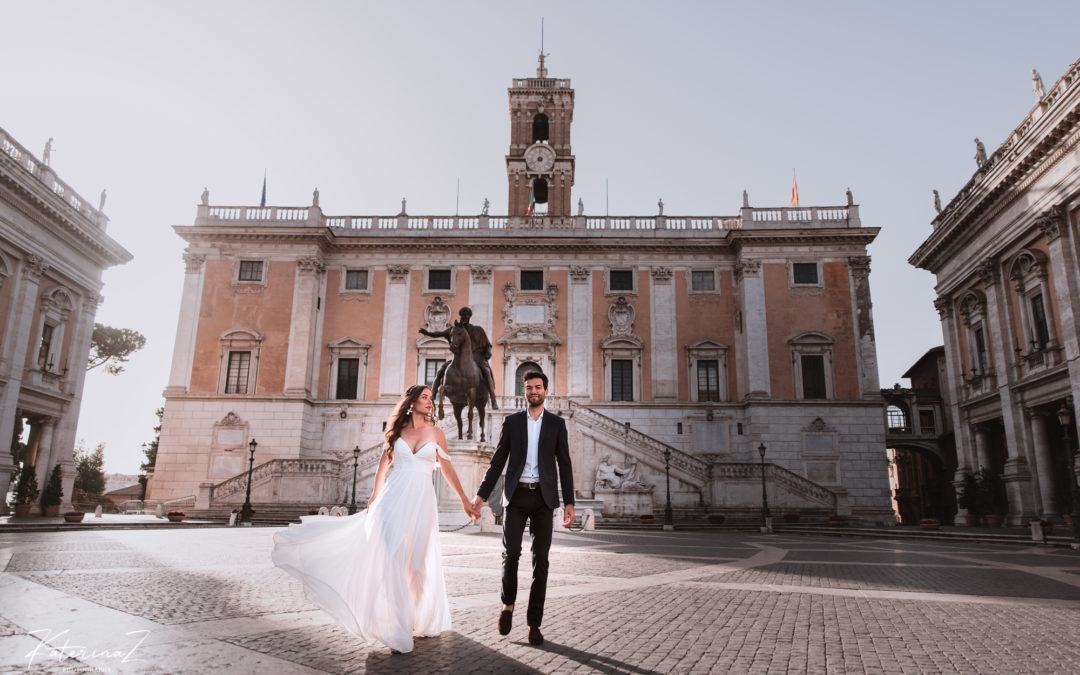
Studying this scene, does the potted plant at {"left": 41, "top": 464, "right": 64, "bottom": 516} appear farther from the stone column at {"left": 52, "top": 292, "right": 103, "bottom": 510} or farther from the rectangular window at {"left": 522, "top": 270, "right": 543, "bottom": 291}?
the rectangular window at {"left": 522, "top": 270, "right": 543, "bottom": 291}

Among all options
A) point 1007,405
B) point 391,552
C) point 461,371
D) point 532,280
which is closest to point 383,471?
point 391,552

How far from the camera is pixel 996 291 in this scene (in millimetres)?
27188

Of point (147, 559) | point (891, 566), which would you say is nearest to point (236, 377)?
point (147, 559)

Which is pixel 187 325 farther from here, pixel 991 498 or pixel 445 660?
pixel 991 498

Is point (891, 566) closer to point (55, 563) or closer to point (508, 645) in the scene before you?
point (508, 645)

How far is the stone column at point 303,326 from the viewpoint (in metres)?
33.6

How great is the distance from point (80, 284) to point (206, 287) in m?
6.27

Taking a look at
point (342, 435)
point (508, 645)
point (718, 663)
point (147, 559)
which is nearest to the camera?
point (718, 663)

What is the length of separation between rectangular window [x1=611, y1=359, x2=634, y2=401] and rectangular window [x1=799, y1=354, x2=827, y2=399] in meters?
8.23

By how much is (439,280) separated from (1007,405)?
25553 millimetres

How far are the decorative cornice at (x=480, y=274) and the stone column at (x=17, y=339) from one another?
18139mm

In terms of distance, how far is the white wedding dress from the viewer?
4.30 metres

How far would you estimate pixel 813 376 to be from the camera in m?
33.9

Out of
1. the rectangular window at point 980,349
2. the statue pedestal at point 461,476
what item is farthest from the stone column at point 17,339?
the rectangular window at point 980,349
